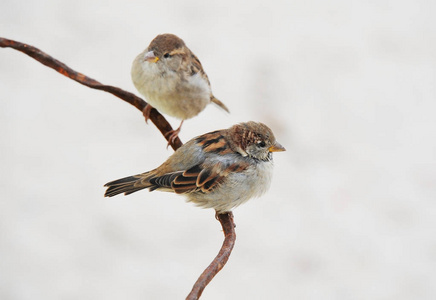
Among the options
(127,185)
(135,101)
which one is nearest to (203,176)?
(127,185)

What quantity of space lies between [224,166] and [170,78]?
101 centimetres

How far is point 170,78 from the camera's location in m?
3.29

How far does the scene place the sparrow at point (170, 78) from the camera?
320 cm

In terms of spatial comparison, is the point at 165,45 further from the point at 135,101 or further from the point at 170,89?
the point at 135,101

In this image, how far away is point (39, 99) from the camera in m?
5.66

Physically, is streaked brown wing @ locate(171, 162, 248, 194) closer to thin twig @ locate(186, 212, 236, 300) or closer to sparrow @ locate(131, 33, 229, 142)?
thin twig @ locate(186, 212, 236, 300)

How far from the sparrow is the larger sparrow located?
2.92 ft

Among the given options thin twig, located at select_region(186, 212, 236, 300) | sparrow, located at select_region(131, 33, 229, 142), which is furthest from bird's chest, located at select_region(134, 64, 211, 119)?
thin twig, located at select_region(186, 212, 236, 300)

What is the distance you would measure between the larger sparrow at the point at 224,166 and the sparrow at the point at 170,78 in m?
0.89

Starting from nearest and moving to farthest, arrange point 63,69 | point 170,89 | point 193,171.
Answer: point 63,69 < point 193,171 < point 170,89

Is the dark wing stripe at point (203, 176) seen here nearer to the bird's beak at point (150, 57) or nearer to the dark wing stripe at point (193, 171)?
the dark wing stripe at point (193, 171)

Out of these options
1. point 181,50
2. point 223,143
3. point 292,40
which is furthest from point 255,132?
point 292,40

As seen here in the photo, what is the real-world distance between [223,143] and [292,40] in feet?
14.6

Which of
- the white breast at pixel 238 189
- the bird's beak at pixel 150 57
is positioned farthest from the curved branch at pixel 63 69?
the bird's beak at pixel 150 57
